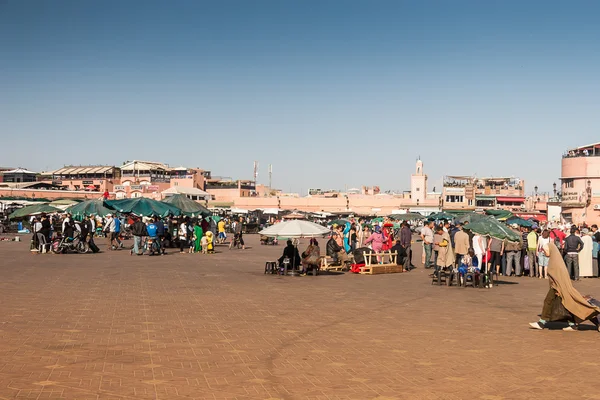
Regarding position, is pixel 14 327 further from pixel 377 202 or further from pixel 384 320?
pixel 377 202

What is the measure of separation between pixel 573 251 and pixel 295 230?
7.83 m

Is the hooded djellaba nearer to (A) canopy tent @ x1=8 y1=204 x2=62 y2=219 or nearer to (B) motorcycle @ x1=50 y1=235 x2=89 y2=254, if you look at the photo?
(B) motorcycle @ x1=50 y1=235 x2=89 y2=254

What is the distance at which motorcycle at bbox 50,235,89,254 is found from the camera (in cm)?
2612

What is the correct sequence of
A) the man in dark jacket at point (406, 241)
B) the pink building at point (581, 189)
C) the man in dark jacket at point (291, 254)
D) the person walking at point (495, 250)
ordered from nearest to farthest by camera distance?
the person walking at point (495, 250) → the man in dark jacket at point (291, 254) → the man in dark jacket at point (406, 241) → the pink building at point (581, 189)

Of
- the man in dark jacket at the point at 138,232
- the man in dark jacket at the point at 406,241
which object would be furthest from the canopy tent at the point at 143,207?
the man in dark jacket at the point at 406,241

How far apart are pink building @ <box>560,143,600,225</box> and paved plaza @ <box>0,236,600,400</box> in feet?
179

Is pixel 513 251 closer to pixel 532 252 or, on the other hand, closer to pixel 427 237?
pixel 532 252

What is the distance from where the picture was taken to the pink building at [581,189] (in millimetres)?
66000

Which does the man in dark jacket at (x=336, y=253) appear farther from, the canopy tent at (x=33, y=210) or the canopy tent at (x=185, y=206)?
the canopy tent at (x=33, y=210)

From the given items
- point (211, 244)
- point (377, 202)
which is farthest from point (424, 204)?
point (211, 244)

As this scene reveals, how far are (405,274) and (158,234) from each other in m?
10.5

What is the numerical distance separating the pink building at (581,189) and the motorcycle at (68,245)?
5205 centimetres

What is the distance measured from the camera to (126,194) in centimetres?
8294

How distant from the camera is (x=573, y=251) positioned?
19328mm
